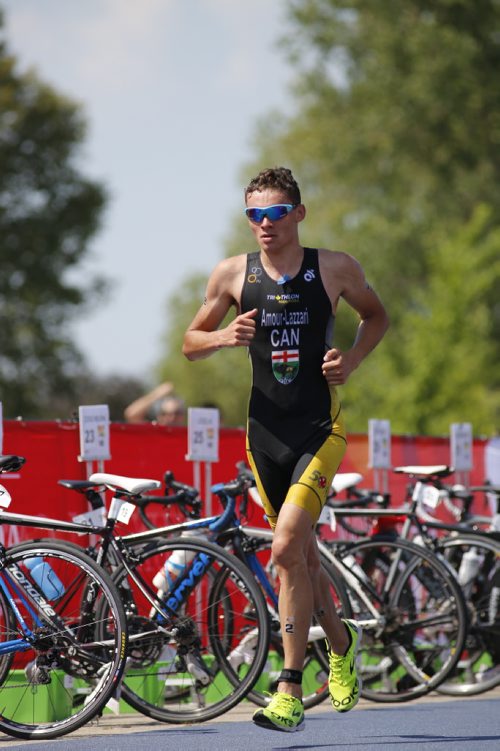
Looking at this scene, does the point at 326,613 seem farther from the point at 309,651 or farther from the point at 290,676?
the point at 309,651

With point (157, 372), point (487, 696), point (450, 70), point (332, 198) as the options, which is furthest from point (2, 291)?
point (487, 696)

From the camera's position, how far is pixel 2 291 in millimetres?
39656

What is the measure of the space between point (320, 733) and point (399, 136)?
104 ft

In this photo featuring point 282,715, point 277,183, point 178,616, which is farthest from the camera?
point 178,616

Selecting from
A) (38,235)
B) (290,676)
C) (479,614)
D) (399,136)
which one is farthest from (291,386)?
(38,235)

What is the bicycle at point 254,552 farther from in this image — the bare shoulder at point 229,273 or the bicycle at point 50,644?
the bare shoulder at point 229,273

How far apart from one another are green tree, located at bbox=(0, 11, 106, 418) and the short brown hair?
32742 millimetres

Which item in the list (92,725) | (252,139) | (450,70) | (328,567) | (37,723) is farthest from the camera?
(252,139)

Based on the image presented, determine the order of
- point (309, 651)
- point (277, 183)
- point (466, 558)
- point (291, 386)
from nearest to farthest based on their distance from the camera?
point (291, 386) < point (277, 183) < point (309, 651) < point (466, 558)

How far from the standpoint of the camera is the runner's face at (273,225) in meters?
6.66

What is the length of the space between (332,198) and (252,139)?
18.3 feet

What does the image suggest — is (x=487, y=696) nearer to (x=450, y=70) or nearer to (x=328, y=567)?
(x=328, y=567)

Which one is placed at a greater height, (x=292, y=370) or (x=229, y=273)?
(x=229, y=273)

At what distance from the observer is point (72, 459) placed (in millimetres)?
8633
